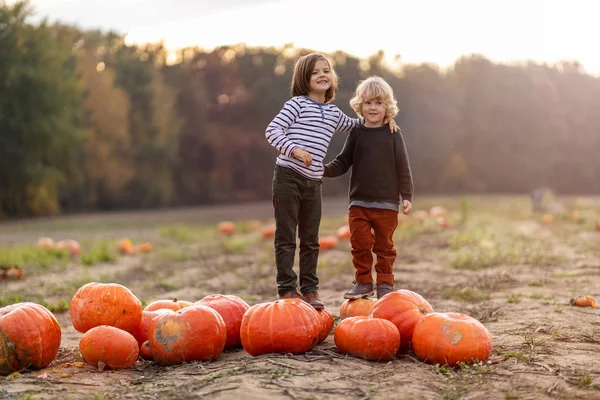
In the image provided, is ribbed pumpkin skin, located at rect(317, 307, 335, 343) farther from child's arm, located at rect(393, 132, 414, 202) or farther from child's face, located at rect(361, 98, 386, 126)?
child's face, located at rect(361, 98, 386, 126)

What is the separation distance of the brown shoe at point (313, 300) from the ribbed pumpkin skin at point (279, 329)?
15.5 inches

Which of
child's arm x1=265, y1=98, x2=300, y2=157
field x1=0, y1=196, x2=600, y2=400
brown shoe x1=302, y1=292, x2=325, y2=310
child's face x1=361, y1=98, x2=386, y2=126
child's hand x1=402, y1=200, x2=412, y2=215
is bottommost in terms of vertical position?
field x1=0, y1=196, x2=600, y2=400

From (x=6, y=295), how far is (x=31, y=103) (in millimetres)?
15793

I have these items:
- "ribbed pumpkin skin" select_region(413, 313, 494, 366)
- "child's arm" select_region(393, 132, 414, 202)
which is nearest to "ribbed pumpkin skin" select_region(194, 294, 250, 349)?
"ribbed pumpkin skin" select_region(413, 313, 494, 366)

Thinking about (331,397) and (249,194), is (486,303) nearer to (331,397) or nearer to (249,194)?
(331,397)

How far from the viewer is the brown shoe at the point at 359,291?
5.08 m

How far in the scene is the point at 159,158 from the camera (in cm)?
3134

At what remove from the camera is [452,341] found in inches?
162

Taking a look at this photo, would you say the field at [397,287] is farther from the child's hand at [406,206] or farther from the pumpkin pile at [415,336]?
the child's hand at [406,206]

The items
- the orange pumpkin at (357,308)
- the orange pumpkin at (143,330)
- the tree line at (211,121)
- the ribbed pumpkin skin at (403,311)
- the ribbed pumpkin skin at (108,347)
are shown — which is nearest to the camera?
the ribbed pumpkin skin at (108,347)

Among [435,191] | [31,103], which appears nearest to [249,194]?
[435,191]

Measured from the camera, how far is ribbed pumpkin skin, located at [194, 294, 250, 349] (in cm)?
470

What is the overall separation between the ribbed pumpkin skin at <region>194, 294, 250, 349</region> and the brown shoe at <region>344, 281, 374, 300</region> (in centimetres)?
77

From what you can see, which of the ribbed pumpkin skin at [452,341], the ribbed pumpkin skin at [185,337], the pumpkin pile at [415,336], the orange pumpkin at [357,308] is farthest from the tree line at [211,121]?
the ribbed pumpkin skin at [452,341]
